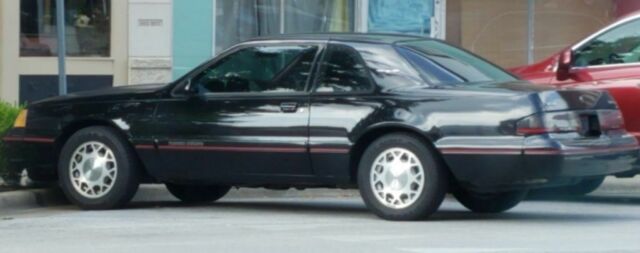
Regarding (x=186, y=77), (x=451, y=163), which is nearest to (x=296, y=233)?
(x=451, y=163)

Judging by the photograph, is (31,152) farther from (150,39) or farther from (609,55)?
(150,39)

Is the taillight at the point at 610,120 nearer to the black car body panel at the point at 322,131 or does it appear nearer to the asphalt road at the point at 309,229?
the black car body panel at the point at 322,131

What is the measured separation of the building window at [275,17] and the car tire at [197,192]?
237 inches

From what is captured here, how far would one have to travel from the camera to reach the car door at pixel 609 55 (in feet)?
40.7

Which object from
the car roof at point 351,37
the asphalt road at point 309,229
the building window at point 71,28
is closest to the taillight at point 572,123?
the asphalt road at point 309,229

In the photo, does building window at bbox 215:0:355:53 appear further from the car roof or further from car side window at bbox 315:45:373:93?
car side window at bbox 315:45:373:93

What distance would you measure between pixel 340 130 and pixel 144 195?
2894mm

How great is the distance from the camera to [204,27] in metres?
18.2

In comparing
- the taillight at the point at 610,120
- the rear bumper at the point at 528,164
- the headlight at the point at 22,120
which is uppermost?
the taillight at the point at 610,120

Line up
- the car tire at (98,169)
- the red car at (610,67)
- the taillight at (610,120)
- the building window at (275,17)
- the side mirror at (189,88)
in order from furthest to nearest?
the building window at (275,17) → the red car at (610,67) → the car tire at (98,169) → the side mirror at (189,88) → the taillight at (610,120)

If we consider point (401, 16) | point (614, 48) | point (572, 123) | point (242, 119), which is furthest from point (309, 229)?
point (401, 16)

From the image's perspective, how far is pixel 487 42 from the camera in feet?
62.7

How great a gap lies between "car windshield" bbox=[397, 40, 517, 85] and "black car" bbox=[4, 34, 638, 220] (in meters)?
0.02

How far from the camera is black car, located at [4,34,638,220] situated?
10.2 metres
